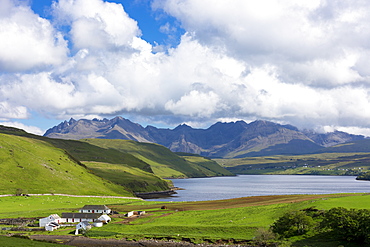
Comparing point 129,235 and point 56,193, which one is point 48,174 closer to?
point 56,193

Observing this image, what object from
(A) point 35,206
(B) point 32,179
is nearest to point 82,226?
(A) point 35,206

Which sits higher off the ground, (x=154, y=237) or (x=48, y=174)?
→ (x=48, y=174)

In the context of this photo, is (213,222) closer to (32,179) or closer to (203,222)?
(203,222)

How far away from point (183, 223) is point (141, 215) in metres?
20.5

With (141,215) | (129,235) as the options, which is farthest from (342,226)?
(141,215)

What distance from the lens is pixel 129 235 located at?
3393 inches

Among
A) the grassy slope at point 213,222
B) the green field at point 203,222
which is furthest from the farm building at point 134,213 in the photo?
the grassy slope at point 213,222

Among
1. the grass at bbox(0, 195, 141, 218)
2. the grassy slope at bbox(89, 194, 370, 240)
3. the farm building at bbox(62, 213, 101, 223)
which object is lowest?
→ the grassy slope at bbox(89, 194, 370, 240)

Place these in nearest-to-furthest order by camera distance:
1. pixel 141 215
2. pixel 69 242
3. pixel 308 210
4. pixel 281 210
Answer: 1. pixel 69 242
2. pixel 308 210
3. pixel 281 210
4. pixel 141 215

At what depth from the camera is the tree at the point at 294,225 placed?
78.6 metres

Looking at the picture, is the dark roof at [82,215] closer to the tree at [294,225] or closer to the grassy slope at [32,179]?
the tree at [294,225]

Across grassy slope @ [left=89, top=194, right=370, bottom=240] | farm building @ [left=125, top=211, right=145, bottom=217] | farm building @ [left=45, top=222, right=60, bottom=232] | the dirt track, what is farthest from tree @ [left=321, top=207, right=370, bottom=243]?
farm building @ [left=45, top=222, right=60, bottom=232]

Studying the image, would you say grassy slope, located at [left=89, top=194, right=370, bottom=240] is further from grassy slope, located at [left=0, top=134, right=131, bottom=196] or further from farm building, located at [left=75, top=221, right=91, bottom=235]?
grassy slope, located at [left=0, top=134, right=131, bottom=196]

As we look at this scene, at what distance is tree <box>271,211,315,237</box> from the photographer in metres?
78.6
